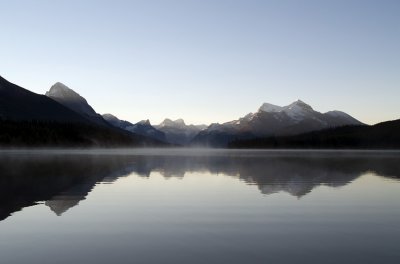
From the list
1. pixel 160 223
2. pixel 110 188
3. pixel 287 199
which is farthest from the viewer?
pixel 110 188

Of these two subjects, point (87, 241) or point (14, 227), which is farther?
point (14, 227)

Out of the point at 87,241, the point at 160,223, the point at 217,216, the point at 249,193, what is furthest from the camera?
the point at 249,193

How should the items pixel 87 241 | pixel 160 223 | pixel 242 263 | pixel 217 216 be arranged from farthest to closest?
1. pixel 217 216
2. pixel 160 223
3. pixel 87 241
4. pixel 242 263

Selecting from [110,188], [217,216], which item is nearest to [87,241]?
[217,216]

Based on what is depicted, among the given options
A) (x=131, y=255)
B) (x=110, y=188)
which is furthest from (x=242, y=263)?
(x=110, y=188)

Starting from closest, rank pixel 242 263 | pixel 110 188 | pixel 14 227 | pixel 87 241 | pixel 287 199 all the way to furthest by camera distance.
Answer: pixel 242 263 → pixel 87 241 → pixel 14 227 → pixel 287 199 → pixel 110 188

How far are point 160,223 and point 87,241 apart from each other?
5343mm

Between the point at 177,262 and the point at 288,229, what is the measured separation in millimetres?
8325

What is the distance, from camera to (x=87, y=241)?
1864 centimetres

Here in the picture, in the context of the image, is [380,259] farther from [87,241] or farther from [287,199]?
[287,199]

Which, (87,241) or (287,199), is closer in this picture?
(87,241)

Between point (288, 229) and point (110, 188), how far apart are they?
73.1ft

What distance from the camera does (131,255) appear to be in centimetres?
1623

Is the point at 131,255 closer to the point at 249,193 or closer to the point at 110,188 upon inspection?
the point at 249,193
